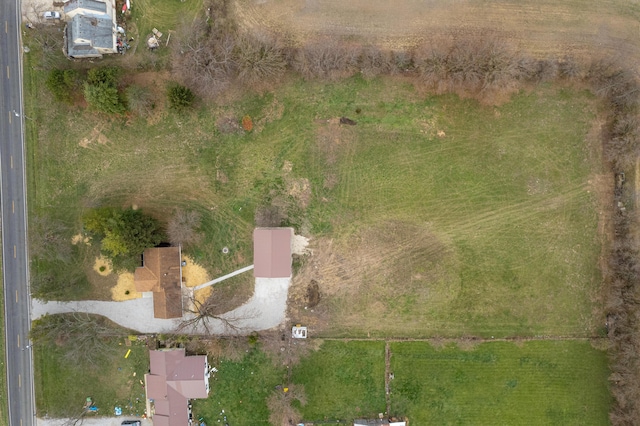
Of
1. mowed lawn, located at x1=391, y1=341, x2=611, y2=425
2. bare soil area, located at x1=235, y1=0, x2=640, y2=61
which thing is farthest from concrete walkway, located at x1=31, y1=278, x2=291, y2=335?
bare soil area, located at x1=235, y1=0, x2=640, y2=61

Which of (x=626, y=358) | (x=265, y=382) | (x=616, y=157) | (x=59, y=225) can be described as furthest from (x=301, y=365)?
(x=616, y=157)

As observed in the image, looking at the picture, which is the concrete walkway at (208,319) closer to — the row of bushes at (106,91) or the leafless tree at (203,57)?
the row of bushes at (106,91)

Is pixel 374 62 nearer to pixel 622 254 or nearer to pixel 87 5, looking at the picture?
pixel 87 5

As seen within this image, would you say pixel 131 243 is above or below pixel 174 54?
below

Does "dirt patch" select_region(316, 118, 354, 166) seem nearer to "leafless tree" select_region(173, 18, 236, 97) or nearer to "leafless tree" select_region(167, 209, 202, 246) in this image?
"leafless tree" select_region(173, 18, 236, 97)

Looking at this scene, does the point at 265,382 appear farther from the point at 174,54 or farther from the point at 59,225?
the point at 174,54

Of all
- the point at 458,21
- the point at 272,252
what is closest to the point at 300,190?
the point at 272,252
